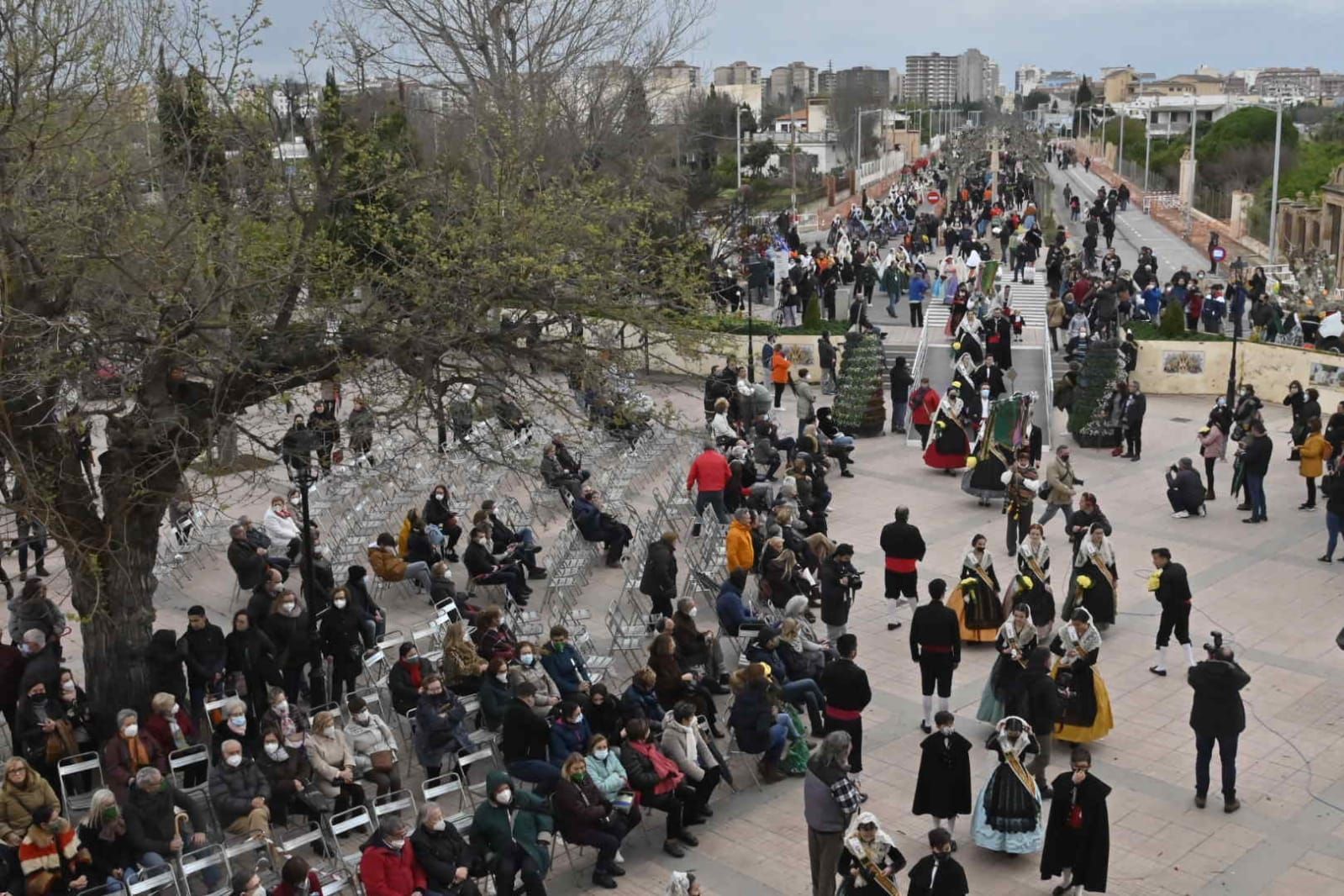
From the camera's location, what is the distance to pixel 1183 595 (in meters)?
13.5

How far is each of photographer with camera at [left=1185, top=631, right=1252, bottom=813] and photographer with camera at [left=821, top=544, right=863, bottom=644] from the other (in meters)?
3.83

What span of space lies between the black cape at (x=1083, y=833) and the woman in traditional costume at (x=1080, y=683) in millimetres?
2353

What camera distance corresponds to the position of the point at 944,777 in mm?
10727

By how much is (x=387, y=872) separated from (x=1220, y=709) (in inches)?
243

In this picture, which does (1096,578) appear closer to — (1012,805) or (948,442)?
(1012,805)

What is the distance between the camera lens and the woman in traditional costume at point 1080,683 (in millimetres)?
12125

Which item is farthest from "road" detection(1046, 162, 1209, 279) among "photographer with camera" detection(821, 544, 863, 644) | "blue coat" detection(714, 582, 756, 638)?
"blue coat" detection(714, 582, 756, 638)

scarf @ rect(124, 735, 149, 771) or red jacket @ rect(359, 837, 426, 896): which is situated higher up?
scarf @ rect(124, 735, 149, 771)

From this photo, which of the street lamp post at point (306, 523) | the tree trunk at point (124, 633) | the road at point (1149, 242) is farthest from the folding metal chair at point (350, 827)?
the road at point (1149, 242)

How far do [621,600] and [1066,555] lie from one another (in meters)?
5.53

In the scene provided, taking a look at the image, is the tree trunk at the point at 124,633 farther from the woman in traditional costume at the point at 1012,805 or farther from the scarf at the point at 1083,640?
the scarf at the point at 1083,640

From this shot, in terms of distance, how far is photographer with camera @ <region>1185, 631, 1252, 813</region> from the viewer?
1100 centimetres

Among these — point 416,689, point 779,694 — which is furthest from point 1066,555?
point 416,689

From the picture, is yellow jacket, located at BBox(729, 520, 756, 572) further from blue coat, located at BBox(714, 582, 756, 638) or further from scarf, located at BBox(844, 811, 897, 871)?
scarf, located at BBox(844, 811, 897, 871)
